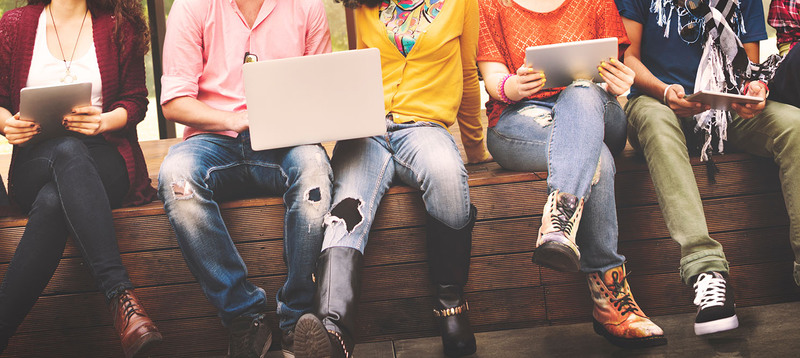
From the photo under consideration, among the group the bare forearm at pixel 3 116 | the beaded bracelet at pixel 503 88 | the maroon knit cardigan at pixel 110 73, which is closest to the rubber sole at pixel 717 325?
the beaded bracelet at pixel 503 88

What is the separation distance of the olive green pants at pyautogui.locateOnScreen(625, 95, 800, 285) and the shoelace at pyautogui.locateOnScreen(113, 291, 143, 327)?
4.23 ft

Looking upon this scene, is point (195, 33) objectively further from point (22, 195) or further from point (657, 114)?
point (657, 114)

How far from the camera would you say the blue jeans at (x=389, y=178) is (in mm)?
1572

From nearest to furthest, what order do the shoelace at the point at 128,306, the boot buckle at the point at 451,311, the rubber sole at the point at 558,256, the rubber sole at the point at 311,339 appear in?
the rubber sole at the point at 311,339, the rubber sole at the point at 558,256, the shoelace at the point at 128,306, the boot buckle at the point at 451,311

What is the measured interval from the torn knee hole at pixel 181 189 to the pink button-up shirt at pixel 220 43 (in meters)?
0.25

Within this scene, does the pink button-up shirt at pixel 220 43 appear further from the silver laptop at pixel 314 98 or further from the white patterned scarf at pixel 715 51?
the white patterned scarf at pixel 715 51

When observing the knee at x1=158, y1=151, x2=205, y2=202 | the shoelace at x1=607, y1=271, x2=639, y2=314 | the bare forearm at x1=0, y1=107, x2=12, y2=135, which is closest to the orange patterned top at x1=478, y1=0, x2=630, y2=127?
the shoelace at x1=607, y1=271, x2=639, y2=314

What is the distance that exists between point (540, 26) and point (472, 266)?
2.31ft

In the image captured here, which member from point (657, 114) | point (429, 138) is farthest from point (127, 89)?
point (657, 114)

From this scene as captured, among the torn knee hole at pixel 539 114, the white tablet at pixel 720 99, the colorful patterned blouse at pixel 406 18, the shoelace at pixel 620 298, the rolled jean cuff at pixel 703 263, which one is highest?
the colorful patterned blouse at pixel 406 18

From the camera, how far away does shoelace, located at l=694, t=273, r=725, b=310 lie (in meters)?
1.54

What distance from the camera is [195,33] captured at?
5.96 feet

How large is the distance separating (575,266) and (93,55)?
1.42 meters

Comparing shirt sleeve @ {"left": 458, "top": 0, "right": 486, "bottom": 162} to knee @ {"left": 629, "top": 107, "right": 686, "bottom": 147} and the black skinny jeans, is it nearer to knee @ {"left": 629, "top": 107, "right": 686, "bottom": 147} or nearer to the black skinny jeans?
knee @ {"left": 629, "top": 107, "right": 686, "bottom": 147}
